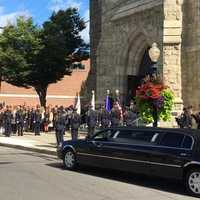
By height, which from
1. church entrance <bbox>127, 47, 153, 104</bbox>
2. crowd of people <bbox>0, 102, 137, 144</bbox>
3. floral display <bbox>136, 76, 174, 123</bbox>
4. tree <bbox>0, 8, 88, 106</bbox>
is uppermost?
tree <bbox>0, 8, 88, 106</bbox>

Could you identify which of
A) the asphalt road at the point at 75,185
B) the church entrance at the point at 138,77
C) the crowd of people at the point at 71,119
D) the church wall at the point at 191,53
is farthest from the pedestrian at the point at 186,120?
the church entrance at the point at 138,77

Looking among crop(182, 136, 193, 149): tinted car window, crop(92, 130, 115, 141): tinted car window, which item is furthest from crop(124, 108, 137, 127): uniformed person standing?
crop(182, 136, 193, 149): tinted car window

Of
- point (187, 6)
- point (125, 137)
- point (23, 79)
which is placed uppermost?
point (187, 6)

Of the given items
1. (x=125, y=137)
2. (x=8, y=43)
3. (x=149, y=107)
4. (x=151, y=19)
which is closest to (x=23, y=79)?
(x=8, y=43)

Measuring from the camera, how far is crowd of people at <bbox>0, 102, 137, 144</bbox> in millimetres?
21656

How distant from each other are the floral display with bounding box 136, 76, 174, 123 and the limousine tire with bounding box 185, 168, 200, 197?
250 inches

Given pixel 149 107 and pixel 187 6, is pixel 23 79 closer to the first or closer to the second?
pixel 187 6

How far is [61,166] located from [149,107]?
4180mm

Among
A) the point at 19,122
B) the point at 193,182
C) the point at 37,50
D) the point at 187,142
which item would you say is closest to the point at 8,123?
the point at 19,122

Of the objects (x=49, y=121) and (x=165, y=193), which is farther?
(x=49, y=121)

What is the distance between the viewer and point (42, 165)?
1581 cm

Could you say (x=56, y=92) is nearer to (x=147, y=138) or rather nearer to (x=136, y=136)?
(x=136, y=136)

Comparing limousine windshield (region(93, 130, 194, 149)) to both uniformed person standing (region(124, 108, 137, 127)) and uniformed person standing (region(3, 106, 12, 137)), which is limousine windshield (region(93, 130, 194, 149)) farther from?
uniformed person standing (region(3, 106, 12, 137))

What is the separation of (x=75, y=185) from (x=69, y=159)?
2.92 meters
